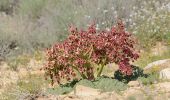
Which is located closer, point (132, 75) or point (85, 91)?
point (85, 91)

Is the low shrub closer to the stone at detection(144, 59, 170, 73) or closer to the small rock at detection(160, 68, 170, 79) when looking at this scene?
the small rock at detection(160, 68, 170, 79)

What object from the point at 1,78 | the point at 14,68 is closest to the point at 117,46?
the point at 1,78

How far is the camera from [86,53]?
8047 millimetres

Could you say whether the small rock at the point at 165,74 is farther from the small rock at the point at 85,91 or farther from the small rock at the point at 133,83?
the small rock at the point at 85,91

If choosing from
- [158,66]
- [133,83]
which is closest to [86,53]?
[133,83]

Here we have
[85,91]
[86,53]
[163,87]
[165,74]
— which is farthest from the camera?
[165,74]

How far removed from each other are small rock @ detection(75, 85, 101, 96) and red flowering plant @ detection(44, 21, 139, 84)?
34 cm

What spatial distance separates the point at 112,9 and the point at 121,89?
624 centimetres

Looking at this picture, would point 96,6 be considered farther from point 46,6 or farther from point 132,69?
point 132,69

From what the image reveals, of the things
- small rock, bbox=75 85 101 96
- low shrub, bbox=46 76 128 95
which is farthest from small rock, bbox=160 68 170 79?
small rock, bbox=75 85 101 96

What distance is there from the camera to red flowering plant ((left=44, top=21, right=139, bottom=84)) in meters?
7.95

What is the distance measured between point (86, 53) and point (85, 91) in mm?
678

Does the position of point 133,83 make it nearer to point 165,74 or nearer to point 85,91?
point 165,74

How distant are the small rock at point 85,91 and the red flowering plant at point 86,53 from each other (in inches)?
13.5
